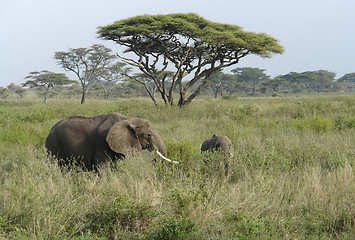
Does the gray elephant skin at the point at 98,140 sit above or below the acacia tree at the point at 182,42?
below

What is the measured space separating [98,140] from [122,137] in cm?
46

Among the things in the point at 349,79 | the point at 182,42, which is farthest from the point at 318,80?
the point at 182,42

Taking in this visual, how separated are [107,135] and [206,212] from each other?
2.34 metres

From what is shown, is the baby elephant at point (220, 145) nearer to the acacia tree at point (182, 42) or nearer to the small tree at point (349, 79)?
the acacia tree at point (182, 42)

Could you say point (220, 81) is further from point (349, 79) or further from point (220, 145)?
point (220, 145)

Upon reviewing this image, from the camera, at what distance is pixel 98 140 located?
5062 millimetres

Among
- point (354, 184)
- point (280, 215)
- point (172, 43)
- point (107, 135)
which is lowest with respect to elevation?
point (280, 215)

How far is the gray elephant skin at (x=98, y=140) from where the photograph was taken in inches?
196

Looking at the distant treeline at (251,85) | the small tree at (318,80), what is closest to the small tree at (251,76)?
the distant treeline at (251,85)

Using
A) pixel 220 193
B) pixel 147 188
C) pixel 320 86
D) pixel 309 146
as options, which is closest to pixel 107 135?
pixel 147 188

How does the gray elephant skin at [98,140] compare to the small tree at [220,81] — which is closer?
the gray elephant skin at [98,140]

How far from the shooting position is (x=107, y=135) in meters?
4.84

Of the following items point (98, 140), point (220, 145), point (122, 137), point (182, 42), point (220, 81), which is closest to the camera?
point (122, 137)

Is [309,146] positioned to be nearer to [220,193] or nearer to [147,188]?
[220,193]
